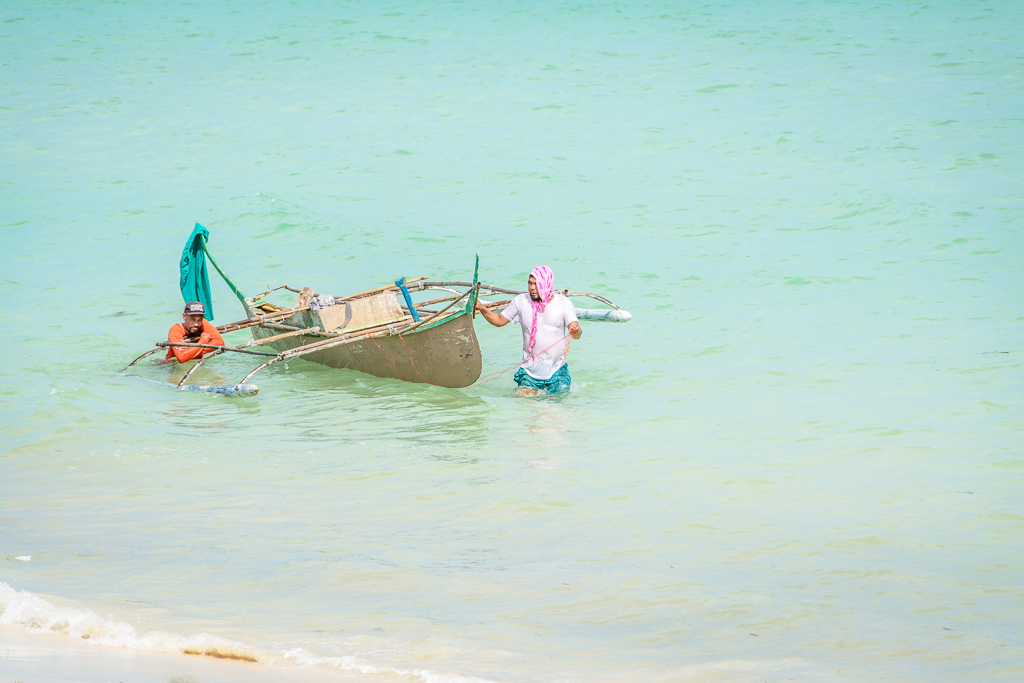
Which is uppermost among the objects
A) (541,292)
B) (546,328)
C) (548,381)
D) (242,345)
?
(541,292)

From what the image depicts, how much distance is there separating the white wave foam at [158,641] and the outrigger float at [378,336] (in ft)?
14.0

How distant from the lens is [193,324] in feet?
31.1

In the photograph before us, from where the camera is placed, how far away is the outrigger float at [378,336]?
8.59m

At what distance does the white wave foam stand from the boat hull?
4.71 metres

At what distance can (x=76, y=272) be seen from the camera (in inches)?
650

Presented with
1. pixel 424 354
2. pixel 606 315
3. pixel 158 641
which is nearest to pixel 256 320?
pixel 424 354

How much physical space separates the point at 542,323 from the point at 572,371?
2.08 meters

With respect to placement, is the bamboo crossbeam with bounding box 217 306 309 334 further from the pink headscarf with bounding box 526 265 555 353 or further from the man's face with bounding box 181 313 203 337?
the pink headscarf with bounding box 526 265 555 353

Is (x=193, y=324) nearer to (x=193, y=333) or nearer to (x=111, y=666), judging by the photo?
(x=193, y=333)

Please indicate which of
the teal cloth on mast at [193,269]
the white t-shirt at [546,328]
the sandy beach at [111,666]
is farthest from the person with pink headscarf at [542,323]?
the sandy beach at [111,666]

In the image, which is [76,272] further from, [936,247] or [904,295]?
[936,247]

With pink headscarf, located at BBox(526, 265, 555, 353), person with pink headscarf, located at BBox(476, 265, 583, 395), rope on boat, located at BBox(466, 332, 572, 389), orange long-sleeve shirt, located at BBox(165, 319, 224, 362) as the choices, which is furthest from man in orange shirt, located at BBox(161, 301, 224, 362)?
pink headscarf, located at BBox(526, 265, 555, 353)

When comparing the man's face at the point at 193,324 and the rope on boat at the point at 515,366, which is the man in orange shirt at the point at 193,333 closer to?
the man's face at the point at 193,324

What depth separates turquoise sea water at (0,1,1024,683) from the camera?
14.4 ft
